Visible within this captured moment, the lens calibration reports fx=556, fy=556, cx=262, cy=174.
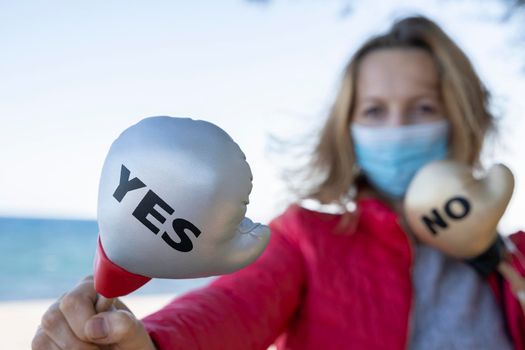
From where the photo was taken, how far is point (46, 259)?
51.7 feet

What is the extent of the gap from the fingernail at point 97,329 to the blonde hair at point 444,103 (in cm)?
83

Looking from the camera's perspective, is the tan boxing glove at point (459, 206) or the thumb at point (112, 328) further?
the tan boxing glove at point (459, 206)

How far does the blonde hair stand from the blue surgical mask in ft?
→ 0.12

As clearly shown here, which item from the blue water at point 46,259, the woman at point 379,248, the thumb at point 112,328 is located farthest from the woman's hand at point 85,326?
the blue water at point 46,259

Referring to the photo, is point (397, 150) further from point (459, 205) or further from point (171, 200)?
point (171, 200)

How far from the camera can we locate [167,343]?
1.99ft

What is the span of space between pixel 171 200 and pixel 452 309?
0.79 meters

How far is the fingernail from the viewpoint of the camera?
48cm

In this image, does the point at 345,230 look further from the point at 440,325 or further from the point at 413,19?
the point at 413,19

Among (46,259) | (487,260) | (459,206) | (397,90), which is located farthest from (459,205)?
(46,259)

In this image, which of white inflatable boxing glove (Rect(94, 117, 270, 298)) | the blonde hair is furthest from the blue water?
white inflatable boxing glove (Rect(94, 117, 270, 298))

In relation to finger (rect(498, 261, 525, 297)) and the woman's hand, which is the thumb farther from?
finger (rect(498, 261, 525, 297))

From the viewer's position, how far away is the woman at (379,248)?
3.29 ft

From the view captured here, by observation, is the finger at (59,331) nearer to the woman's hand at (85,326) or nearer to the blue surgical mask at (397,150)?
the woman's hand at (85,326)
